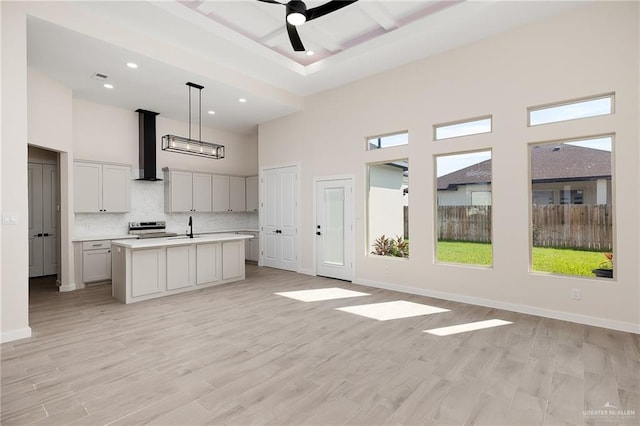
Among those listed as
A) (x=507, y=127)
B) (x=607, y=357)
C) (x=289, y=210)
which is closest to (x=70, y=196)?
(x=289, y=210)

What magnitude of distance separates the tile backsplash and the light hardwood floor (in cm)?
233

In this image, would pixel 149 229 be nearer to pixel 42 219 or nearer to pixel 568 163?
pixel 42 219

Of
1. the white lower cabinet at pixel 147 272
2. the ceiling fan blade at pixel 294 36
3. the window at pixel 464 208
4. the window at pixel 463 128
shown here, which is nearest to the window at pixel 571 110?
the window at pixel 463 128

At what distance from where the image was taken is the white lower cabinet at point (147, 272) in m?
4.78

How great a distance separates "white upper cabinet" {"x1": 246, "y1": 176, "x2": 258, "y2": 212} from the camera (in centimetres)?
877

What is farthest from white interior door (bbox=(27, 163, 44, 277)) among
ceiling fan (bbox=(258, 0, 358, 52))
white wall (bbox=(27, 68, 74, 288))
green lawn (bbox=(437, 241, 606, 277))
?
green lawn (bbox=(437, 241, 606, 277))

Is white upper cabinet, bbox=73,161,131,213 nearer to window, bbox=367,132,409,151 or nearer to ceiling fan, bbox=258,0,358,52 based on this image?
ceiling fan, bbox=258,0,358,52

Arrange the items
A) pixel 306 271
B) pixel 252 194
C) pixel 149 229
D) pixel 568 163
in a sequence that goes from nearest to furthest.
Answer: pixel 568 163 < pixel 306 271 < pixel 149 229 < pixel 252 194

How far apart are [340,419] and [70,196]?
5.96m

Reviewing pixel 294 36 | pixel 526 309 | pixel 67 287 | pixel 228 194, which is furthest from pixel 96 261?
pixel 526 309

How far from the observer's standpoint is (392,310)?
4406 millimetres

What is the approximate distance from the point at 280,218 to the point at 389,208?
2.73m

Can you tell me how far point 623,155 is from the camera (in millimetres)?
3668

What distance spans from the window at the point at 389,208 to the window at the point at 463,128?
0.69 metres
